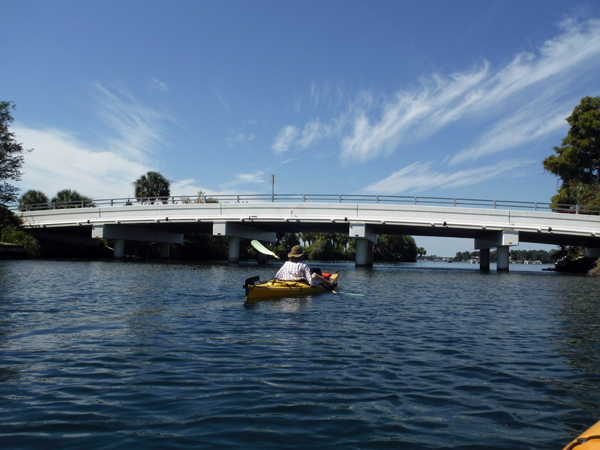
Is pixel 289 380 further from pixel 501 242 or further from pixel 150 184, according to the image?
pixel 150 184

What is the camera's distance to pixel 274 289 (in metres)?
13.2

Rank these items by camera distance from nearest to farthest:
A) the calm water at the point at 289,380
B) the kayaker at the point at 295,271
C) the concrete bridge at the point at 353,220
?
the calm water at the point at 289,380, the kayaker at the point at 295,271, the concrete bridge at the point at 353,220

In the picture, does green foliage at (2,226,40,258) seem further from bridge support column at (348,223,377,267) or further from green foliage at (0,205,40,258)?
bridge support column at (348,223,377,267)

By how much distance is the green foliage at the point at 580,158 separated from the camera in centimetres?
4478

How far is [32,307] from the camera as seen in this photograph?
10.5 metres

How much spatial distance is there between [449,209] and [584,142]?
21.8 meters

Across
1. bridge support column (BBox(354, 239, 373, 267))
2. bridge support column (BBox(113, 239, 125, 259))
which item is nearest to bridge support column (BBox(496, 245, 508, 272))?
bridge support column (BBox(354, 239, 373, 267))

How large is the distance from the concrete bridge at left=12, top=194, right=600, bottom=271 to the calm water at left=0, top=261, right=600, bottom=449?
26354 millimetres

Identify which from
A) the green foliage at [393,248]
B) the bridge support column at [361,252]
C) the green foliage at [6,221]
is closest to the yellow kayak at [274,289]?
the bridge support column at [361,252]

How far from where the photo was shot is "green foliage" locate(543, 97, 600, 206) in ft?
147

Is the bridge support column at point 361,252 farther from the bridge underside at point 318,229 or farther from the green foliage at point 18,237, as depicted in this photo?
the green foliage at point 18,237

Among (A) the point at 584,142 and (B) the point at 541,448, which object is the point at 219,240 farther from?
(B) the point at 541,448

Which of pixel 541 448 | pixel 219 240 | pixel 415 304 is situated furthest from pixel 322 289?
pixel 219 240

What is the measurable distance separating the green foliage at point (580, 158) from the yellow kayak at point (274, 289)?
40522 millimetres
